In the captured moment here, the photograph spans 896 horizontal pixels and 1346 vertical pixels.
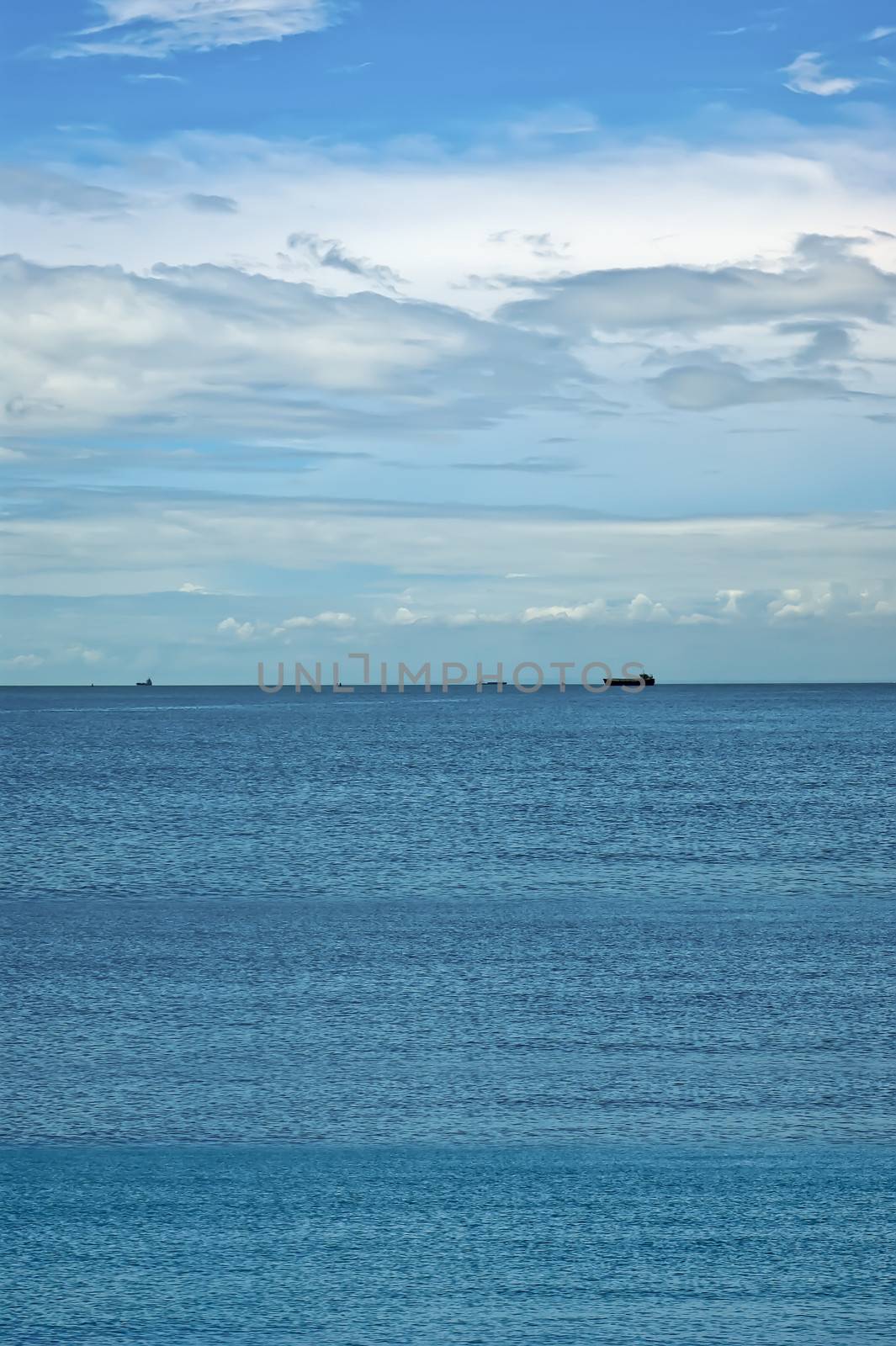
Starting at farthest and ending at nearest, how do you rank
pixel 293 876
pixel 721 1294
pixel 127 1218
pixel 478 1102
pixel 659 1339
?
pixel 293 876
pixel 478 1102
pixel 127 1218
pixel 721 1294
pixel 659 1339

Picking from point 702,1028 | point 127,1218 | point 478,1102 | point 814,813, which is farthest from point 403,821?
point 127,1218

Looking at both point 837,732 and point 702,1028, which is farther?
point 837,732

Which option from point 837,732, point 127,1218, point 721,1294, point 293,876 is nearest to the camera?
point 721,1294

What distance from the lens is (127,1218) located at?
8.69 meters

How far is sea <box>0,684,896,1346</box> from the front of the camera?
7.51 m

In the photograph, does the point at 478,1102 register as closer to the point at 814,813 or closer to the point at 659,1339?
the point at 659,1339

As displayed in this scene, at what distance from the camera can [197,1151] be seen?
410 inches

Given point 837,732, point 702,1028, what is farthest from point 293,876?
point 837,732

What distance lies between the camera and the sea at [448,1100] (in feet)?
24.6

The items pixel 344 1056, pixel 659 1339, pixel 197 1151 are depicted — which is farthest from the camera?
pixel 344 1056

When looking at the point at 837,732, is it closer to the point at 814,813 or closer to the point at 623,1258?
the point at 814,813

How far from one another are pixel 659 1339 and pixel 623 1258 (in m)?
0.97

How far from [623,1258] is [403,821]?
3794cm

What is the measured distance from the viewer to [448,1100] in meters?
12.2
